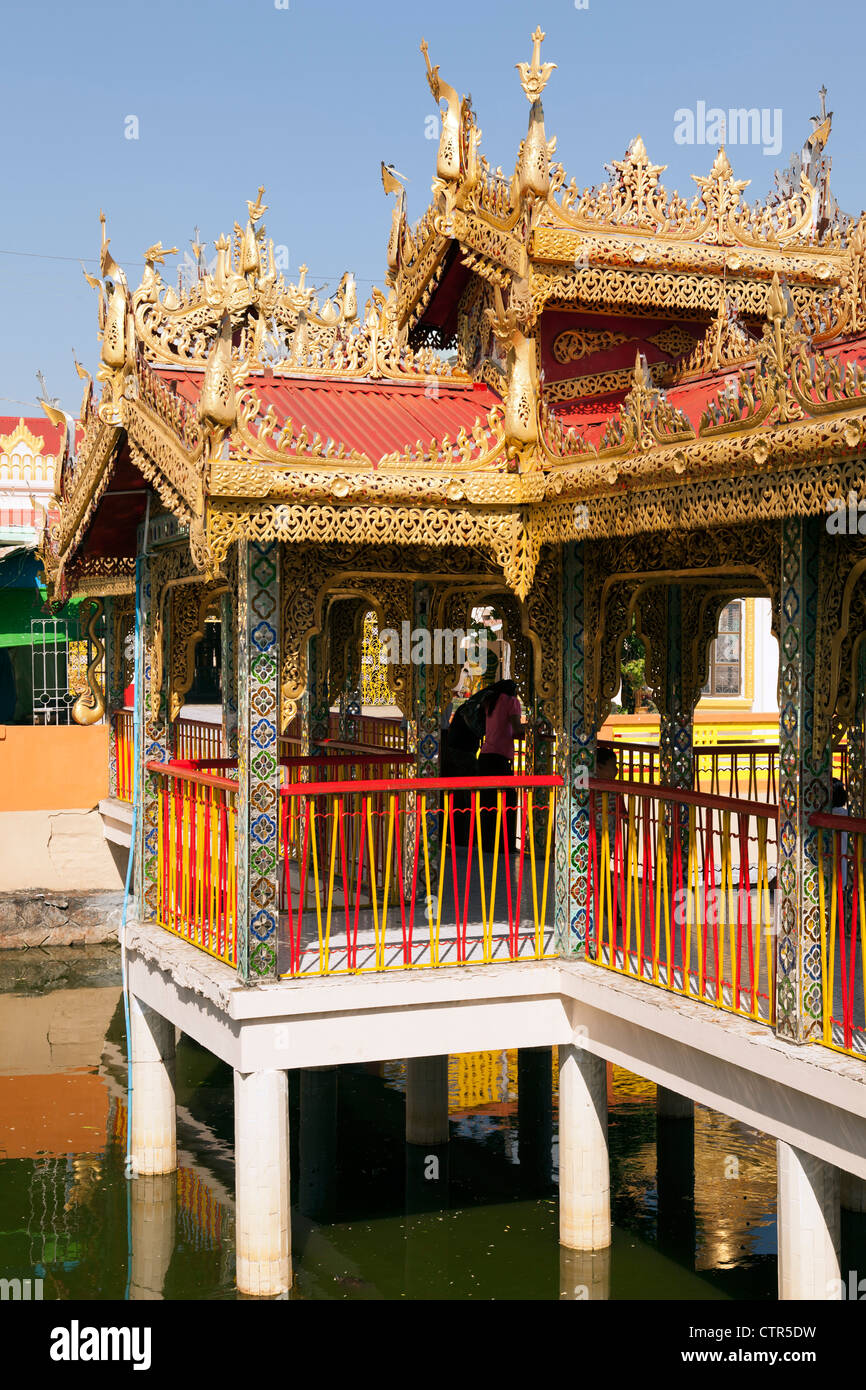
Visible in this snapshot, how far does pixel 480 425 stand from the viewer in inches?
324

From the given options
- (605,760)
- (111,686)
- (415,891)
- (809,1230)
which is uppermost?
(111,686)

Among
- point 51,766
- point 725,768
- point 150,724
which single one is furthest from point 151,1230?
point 51,766

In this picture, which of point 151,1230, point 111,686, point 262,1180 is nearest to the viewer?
point 262,1180

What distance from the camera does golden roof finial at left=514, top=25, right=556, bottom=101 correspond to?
26.2ft

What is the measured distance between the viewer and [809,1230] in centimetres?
635

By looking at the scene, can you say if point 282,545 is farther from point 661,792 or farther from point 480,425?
point 661,792

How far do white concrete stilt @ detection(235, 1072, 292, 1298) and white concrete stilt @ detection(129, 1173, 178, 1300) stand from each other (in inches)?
50.9

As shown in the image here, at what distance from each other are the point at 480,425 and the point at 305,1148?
18.7 feet

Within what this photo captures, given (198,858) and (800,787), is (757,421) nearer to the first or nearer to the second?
(800,787)

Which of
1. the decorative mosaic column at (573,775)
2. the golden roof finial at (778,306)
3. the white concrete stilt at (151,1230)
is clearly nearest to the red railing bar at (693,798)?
the decorative mosaic column at (573,775)

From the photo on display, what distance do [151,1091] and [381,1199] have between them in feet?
5.72

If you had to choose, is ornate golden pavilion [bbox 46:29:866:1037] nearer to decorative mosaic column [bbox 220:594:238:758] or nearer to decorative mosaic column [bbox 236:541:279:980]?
decorative mosaic column [bbox 236:541:279:980]

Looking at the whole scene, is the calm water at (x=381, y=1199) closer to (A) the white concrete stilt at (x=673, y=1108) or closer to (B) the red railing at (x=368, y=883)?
(A) the white concrete stilt at (x=673, y=1108)

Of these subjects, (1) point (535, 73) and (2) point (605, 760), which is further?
(2) point (605, 760)
